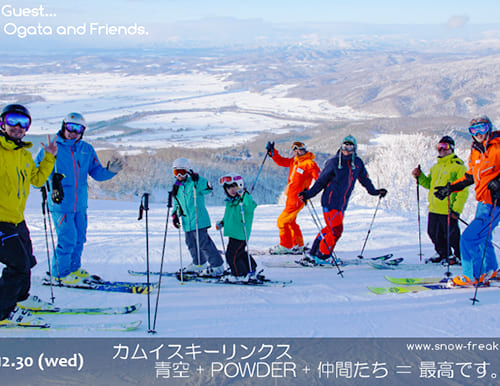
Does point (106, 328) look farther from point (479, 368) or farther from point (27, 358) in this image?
point (479, 368)

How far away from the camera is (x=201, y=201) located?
203 inches

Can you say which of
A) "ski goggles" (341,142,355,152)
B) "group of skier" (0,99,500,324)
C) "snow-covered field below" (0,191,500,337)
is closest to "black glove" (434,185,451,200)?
"group of skier" (0,99,500,324)

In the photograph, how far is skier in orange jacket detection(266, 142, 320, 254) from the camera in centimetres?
626

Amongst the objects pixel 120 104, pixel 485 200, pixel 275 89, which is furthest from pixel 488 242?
pixel 275 89

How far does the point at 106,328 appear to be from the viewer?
336 cm

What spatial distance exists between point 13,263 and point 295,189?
3.98 meters

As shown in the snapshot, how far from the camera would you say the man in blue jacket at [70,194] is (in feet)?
14.6

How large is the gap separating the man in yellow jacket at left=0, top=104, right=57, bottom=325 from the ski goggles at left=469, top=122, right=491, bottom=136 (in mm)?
3988

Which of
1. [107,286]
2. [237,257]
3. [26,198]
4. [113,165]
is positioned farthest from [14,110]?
[237,257]

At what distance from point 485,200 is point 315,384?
268 cm

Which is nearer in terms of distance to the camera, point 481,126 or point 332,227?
point 481,126

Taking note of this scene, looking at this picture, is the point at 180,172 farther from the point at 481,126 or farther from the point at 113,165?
the point at 481,126

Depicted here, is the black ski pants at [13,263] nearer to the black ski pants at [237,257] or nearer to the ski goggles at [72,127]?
the ski goggles at [72,127]

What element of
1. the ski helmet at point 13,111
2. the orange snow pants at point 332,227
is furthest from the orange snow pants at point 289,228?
the ski helmet at point 13,111
